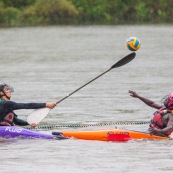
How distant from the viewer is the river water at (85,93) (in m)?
15.7

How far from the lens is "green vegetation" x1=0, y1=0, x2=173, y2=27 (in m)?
107

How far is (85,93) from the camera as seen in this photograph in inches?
1144

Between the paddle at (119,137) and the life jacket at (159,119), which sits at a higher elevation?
the life jacket at (159,119)

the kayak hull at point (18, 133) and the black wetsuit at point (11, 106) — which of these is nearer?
the black wetsuit at point (11, 106)

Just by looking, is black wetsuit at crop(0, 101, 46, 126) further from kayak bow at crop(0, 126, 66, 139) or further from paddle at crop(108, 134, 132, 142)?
paddle at crop(108, 134, 132, 142)

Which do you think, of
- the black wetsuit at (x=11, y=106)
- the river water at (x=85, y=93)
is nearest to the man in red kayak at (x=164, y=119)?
the river water at (x=85, y=93)

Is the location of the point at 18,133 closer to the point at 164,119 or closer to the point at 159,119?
the point at 159,119

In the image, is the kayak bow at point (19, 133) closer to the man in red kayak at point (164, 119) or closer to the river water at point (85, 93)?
the river water at point (85, 93)

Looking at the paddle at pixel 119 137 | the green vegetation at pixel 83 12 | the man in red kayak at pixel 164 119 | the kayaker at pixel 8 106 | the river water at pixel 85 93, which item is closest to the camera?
the river water at pixel 85 93

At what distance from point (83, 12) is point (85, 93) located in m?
84.8

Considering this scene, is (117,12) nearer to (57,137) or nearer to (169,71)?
(169,71)

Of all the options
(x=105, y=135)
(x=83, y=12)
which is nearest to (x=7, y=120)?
(x=105, y=135)

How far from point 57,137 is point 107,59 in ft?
92.7

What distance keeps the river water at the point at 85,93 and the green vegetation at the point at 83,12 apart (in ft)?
137
